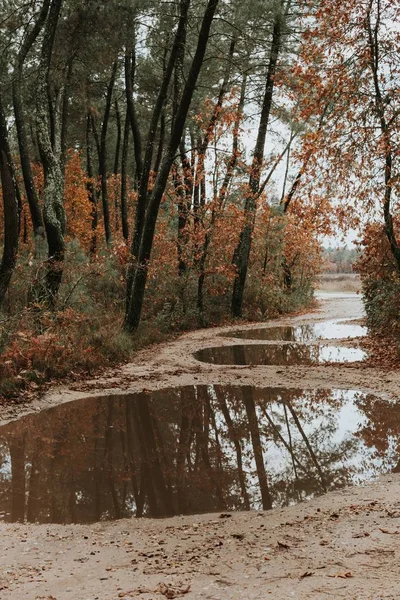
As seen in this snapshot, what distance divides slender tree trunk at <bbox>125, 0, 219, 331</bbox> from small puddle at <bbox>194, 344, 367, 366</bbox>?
7.88 ft

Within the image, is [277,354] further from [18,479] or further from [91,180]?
[91,180]

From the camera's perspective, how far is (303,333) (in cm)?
1867

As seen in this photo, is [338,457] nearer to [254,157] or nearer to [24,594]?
[24,594]

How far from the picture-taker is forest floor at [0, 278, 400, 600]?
3.19m

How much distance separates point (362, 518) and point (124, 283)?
1450cm

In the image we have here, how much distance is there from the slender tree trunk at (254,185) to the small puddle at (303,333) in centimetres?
270

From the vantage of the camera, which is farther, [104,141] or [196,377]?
[104,141]

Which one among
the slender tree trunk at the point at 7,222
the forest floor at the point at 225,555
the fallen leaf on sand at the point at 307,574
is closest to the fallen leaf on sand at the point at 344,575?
the forest floor at the point at 225,555

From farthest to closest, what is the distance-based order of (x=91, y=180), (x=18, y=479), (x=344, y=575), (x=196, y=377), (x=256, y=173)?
(x=91, y=180) < (x=256, y=173) < (x=196, y=377) < (x=18, y=479) < (x=344, y=575)

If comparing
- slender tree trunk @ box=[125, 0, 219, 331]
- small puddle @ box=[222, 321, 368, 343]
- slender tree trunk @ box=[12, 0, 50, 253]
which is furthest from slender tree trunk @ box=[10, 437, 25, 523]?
small puddle @ box=[222, 321, 368, 343]

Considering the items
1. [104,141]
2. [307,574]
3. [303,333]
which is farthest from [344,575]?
[104,141]

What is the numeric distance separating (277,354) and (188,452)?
766cm

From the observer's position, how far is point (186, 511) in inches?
190

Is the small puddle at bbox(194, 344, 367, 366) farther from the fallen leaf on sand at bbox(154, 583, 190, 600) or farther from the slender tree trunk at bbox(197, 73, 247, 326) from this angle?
the fallen leaf on sand at bbox(154, 583, 190, 600)
